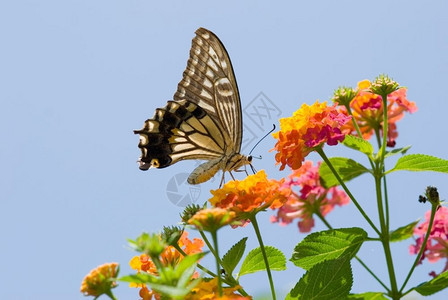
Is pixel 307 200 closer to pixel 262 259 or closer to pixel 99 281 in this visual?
pixel 262 259

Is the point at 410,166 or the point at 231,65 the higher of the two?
the point at 231,65

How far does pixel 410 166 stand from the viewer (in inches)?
88.1

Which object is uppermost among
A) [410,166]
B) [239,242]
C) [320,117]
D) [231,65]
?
[231,65]

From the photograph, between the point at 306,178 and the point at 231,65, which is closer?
the point at 306,178

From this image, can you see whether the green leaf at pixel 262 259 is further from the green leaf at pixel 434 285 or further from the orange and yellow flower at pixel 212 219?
the orange and yellow flower at pixel 212 219

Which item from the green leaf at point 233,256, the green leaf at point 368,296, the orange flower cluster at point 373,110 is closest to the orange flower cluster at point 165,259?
the green leaf at point 233,256

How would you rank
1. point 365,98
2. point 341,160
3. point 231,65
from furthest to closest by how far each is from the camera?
1. point 231,65
2. point 365,98
3. point 341,160

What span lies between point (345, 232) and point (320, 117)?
17.5 inches

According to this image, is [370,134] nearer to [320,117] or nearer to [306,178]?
[306,178]

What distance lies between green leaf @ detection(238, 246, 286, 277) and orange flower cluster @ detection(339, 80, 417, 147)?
2.67ft

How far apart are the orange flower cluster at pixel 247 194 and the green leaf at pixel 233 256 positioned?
0.18m

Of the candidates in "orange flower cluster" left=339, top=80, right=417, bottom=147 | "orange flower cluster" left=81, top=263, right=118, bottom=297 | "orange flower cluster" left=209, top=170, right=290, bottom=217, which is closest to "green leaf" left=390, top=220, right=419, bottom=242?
"orange flower cluster" left=339, top=80, right=417, bottom=147

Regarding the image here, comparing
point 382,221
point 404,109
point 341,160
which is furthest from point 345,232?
point 404,109

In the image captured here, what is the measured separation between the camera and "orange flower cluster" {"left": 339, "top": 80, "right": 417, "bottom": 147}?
267 cm
